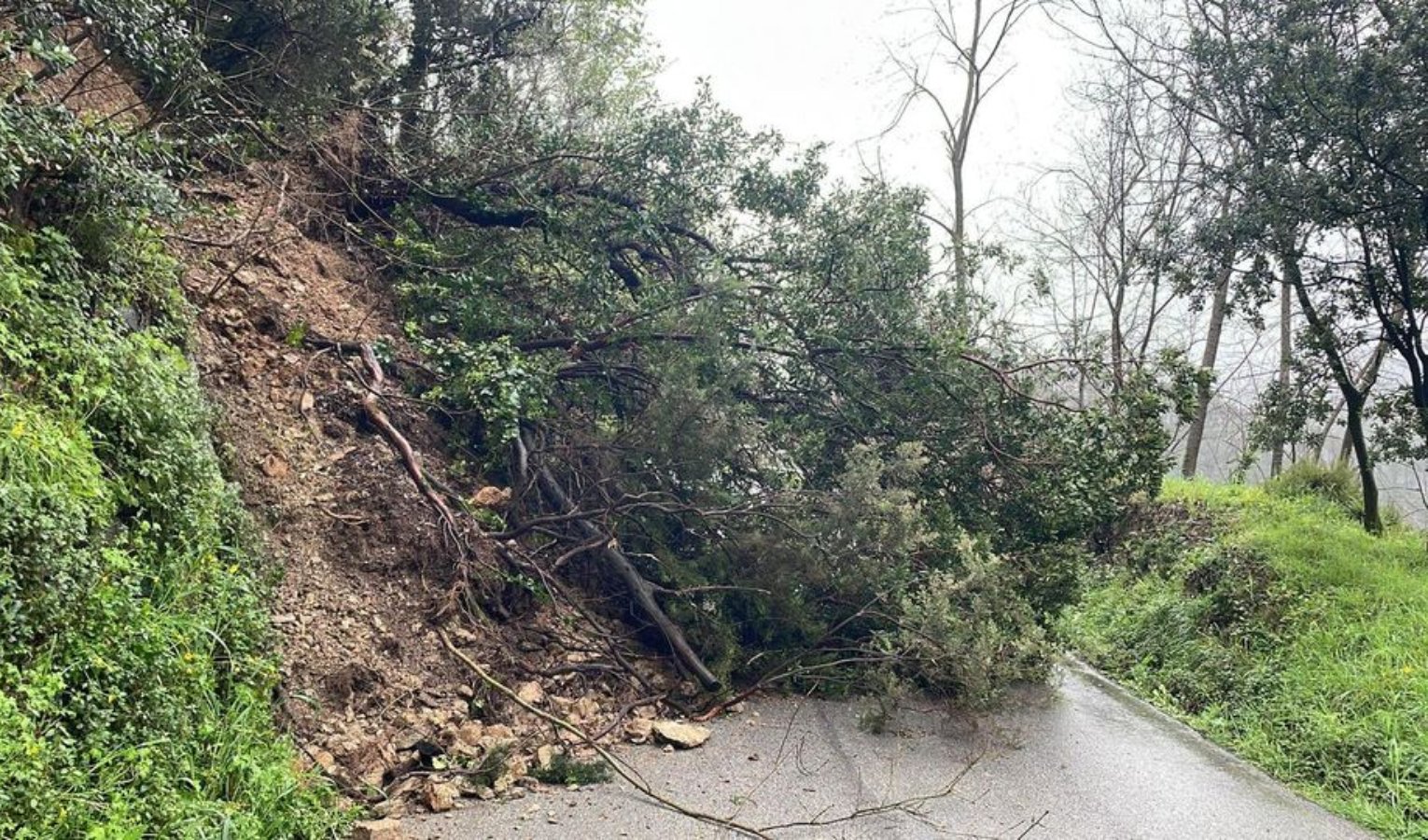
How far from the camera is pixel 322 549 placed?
13.3 ft

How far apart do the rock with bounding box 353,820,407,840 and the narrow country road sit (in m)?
0.15

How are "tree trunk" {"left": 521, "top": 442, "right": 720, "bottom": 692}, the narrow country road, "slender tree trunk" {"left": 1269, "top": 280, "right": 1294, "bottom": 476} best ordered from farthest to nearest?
"slender tree trunk" {"left": 1269, "top": 280, "right": 1294, "bottom": 476} < "tree trunk" {"left": 521, "top": 442, "right": 720, "bottom": 692} < the narrow country road

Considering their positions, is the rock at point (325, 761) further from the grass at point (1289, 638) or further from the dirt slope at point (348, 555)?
the grass at point (1289, 638)

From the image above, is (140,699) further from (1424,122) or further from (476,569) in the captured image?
(1424,122)

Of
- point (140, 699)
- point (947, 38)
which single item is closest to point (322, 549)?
point (140, 699)

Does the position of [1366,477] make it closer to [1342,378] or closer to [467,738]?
[1342,378]

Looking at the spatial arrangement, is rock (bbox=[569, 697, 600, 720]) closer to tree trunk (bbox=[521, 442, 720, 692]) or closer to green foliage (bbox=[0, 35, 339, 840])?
tree trunk (bbox=[521, 442, 720, 692])

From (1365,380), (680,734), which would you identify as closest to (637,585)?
(680,734)

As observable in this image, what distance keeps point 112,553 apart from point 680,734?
2.53 m

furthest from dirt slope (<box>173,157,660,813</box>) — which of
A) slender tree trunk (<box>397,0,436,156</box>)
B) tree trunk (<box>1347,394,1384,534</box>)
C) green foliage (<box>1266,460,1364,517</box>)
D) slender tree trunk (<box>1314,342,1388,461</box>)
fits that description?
green foliage (<box>1266,460,1364,517</box>)

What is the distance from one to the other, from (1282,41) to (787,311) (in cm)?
466

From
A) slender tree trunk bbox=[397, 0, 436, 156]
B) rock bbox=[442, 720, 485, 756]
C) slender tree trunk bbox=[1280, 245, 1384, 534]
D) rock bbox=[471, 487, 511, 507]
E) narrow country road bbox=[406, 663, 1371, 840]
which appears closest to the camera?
narrow country road bbox=[406, 663, 1371, 840]

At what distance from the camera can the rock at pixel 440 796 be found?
3.11m

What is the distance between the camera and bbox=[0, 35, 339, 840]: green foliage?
213 cm
